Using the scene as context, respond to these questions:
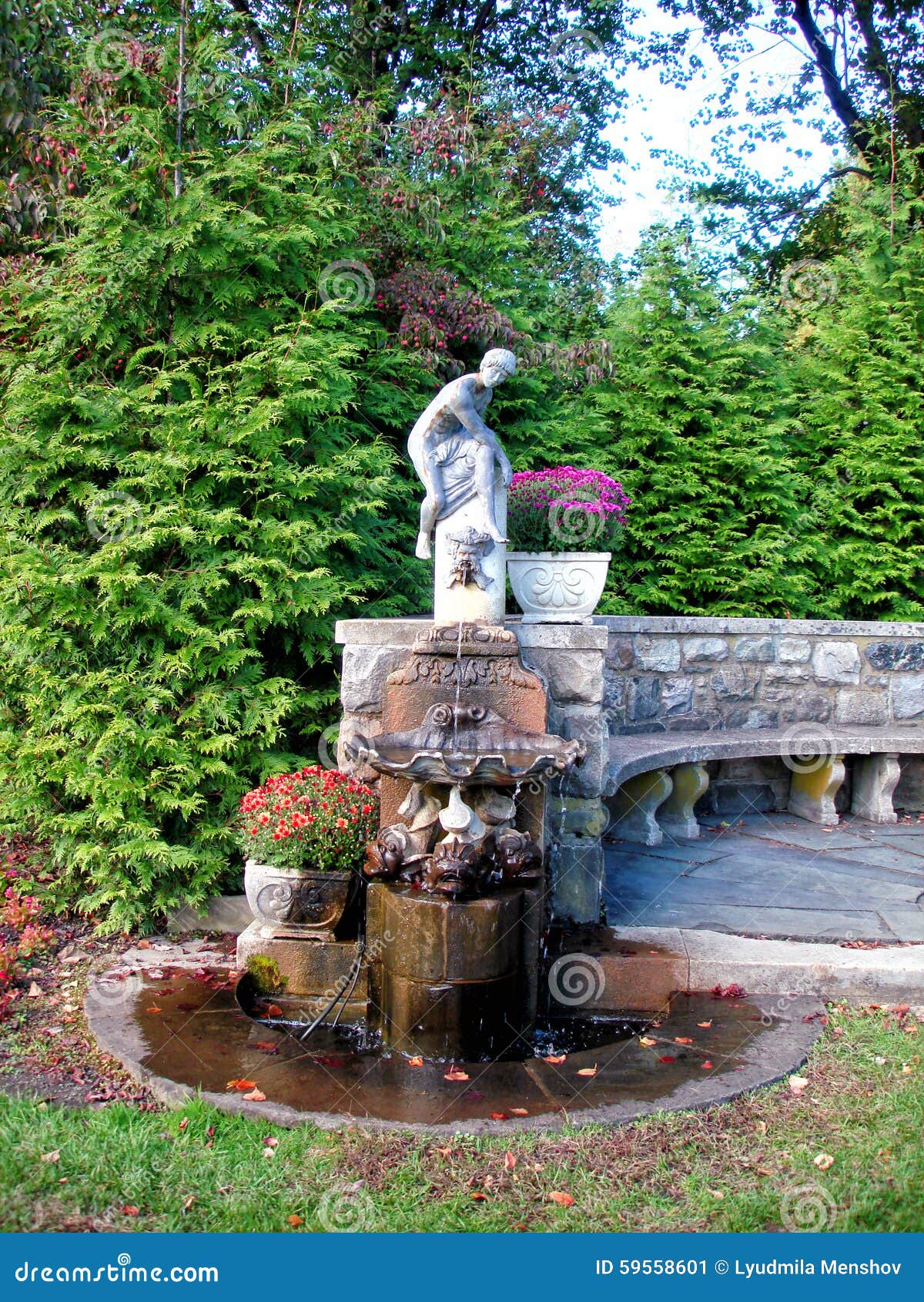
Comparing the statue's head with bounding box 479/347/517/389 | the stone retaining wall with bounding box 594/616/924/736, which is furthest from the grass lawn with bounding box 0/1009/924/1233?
the stone retaining wall with bounding box 594/616/924/736

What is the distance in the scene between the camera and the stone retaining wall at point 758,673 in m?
5.57

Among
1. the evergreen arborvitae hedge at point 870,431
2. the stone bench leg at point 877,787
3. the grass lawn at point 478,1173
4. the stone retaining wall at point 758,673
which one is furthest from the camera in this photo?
the evergreen arborvitae hedge at point 870,431

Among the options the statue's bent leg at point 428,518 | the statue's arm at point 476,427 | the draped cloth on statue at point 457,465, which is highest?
the statue's arm at point 476,427

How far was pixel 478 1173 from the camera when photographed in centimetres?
231

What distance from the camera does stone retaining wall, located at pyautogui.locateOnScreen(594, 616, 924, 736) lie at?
18.3 feet

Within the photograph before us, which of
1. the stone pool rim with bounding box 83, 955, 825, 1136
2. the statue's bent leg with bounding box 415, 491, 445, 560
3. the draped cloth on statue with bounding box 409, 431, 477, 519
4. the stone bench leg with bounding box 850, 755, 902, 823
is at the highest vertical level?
the draped cloth on statue with bounding box 409, 431, 477, 519

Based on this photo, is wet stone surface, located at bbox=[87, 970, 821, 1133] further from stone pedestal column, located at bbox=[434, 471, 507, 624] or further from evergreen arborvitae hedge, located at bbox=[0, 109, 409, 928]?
stone pedestal column, located at bbox=[434, 471, 507, 624]

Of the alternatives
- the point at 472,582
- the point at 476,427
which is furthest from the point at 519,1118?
the point at 476,427

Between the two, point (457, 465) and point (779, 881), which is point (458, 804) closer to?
point (457, 465)

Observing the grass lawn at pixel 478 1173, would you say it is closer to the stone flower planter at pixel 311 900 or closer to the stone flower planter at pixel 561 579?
the stone flower planter at pixel 311 900

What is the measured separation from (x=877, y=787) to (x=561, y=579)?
279 centimetres

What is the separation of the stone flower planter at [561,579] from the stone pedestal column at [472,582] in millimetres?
388

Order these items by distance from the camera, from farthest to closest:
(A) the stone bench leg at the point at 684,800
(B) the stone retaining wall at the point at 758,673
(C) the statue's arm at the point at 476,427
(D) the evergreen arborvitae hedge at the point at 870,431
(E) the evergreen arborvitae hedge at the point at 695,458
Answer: (D) the evergreen arborvitae hedge at the point at 870,431 → (E) the evergreen arborvitae hedge at the point at 695,458 → (B) the stone retaining wall at the point at 758,673 → (A) the stone bench leg at the point at 684,800 → (C) the statue's arm at the point at 476,427

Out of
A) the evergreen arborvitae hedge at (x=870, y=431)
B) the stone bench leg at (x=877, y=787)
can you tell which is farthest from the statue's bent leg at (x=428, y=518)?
the evergreen arborvitae hedge at (x=870, y=431)
